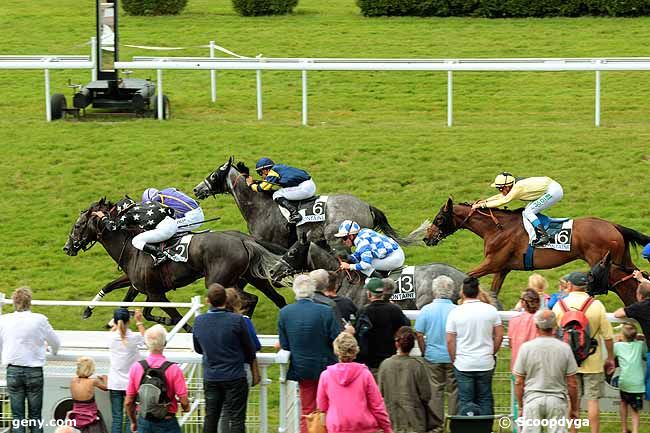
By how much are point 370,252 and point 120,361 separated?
2637mm

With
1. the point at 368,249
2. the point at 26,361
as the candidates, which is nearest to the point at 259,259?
the point at 368,249

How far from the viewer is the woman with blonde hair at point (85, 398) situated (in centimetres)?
751

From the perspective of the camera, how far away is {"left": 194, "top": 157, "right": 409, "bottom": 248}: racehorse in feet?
37.7

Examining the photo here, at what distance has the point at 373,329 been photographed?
7.68 m

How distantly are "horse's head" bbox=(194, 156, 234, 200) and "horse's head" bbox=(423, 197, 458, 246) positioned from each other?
1.91 meters

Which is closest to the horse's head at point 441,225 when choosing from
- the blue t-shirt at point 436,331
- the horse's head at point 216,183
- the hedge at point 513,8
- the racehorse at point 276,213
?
the racehorse at point 276,213

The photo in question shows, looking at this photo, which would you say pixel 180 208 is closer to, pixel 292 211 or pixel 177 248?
pixel 177 248

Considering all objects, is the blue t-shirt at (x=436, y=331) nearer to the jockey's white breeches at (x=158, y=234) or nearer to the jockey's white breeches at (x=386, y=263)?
the jockey's white breeches at (x=386, y=263)

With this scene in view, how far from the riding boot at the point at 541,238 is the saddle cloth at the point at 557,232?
1.0 inches

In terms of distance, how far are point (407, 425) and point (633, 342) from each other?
1.52 meters

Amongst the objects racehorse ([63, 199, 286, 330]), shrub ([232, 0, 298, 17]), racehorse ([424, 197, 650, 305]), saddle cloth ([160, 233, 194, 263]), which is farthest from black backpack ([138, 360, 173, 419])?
shrub ([232, 0, 298, 17])

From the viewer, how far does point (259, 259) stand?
425 inches

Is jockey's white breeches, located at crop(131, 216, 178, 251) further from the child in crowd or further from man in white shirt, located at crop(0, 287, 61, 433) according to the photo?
the child in crowd

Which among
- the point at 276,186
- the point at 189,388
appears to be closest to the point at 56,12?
the point at 276,186
